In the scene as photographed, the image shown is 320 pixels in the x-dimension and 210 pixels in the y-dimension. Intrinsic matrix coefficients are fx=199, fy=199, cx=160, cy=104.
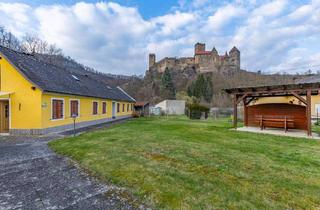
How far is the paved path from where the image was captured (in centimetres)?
327

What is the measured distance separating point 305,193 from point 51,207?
4.42 meters

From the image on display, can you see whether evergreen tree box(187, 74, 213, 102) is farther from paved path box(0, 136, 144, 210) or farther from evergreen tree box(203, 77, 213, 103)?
paved path box(0, 136, 144, 210)

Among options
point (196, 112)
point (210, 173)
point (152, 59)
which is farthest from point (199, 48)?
point (210, 173)

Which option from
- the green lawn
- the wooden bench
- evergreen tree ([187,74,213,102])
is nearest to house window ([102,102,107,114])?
the green lawn

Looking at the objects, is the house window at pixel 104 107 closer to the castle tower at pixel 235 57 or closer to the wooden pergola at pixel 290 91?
the wooden pergola at pixel 290 91

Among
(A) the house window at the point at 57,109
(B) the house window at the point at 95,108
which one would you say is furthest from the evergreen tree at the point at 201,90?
(A) the house window at the point at 57,109

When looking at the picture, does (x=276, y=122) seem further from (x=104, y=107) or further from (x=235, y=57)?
(x=235, y=57)

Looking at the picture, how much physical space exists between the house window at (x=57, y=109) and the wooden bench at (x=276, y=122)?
1236cm

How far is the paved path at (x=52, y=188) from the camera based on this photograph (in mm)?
3268

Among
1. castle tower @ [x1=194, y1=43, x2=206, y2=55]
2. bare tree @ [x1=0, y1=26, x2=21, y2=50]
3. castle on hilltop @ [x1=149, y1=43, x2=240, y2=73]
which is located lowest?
bare tree @ [x1=0, y1=26, x2=21, y2=50]

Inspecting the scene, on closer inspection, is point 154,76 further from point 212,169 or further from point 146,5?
point 212,169

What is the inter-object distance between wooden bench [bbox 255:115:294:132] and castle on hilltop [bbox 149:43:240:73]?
62.5m

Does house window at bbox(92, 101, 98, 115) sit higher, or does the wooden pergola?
the wooden pergola

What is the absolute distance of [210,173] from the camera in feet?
14.9
